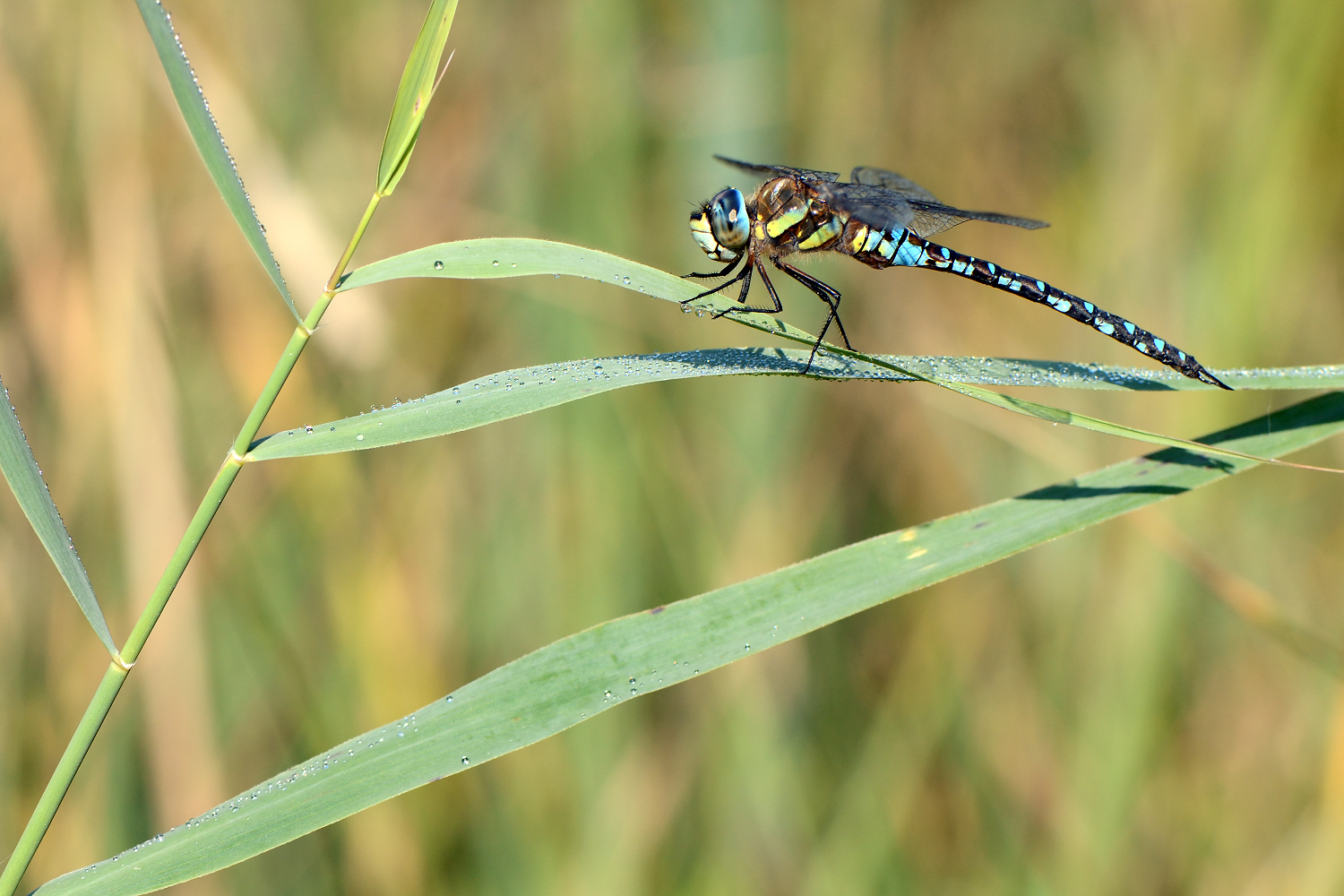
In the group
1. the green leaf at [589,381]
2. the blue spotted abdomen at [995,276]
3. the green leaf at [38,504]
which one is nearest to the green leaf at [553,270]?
the green leaf at [589,381]

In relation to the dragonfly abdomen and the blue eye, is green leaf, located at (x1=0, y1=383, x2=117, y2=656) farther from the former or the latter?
the dragonfly abdomen

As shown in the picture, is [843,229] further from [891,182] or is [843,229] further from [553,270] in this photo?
[553,270]

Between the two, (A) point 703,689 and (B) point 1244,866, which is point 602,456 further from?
(B) point 1244,866

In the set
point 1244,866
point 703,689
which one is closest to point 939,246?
point 703,689

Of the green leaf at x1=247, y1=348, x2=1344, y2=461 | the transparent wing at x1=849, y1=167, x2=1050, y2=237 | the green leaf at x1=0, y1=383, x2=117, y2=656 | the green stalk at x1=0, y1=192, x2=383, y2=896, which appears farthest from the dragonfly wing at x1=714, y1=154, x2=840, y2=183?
the green leaf at x1=0, y1=383, x2=117, y2=656

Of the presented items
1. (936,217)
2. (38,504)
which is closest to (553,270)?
(38,504)

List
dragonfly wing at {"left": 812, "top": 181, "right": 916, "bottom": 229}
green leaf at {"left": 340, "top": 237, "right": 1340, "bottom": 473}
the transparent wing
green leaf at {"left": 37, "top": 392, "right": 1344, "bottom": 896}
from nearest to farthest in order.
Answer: green leaf at {"left": 37, "top": 392, "right": 1344, "bottom": 896} → green leaf at {"left": 340, "top": 237, "right": 1340, "bottom": 473} → dragonfly wing at {"left": 812, "top": 181, "right": 916, "bottom": 229} → the transparent wing
